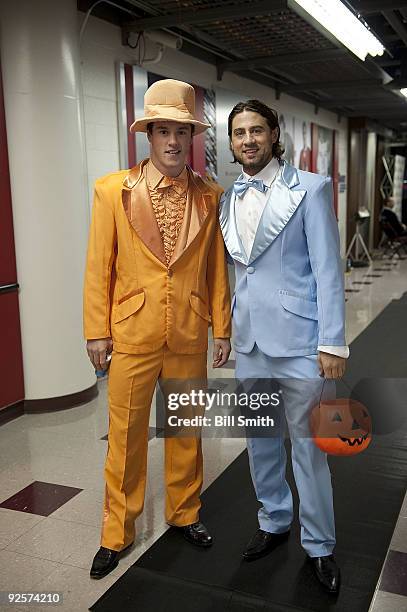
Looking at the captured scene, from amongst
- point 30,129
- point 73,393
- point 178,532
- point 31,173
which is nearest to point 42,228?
point 31,173

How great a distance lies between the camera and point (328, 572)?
2125mm

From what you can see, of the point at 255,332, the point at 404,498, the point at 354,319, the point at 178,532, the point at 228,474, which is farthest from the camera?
the point at 354,319

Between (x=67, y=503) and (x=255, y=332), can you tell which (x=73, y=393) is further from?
(x=255, y=332)

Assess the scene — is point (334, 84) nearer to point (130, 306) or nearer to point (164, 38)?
point (164, 38)

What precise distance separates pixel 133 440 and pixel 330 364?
771 mm

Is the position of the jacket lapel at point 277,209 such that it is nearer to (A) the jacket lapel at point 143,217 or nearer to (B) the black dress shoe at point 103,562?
(A) the jacket lapel at point 143,217

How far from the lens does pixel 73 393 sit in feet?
13.4

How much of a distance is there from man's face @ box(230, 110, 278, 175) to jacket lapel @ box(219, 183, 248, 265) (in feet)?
0.53

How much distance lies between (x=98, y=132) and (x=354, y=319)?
3.48m

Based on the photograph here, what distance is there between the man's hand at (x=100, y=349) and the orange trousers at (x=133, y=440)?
0.03 meters

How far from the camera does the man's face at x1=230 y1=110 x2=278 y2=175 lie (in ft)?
6.66

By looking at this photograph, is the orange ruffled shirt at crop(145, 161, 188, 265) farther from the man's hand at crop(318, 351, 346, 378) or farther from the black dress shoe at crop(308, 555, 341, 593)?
the black dress shoe at crop(308, 555, 341, 593)

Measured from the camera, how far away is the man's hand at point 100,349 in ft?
7.28

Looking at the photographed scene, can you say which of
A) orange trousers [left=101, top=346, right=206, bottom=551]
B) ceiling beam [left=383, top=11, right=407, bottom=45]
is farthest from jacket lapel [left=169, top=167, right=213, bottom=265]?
ceiling beam [left=383, top=11, right=407, bottom=45]
